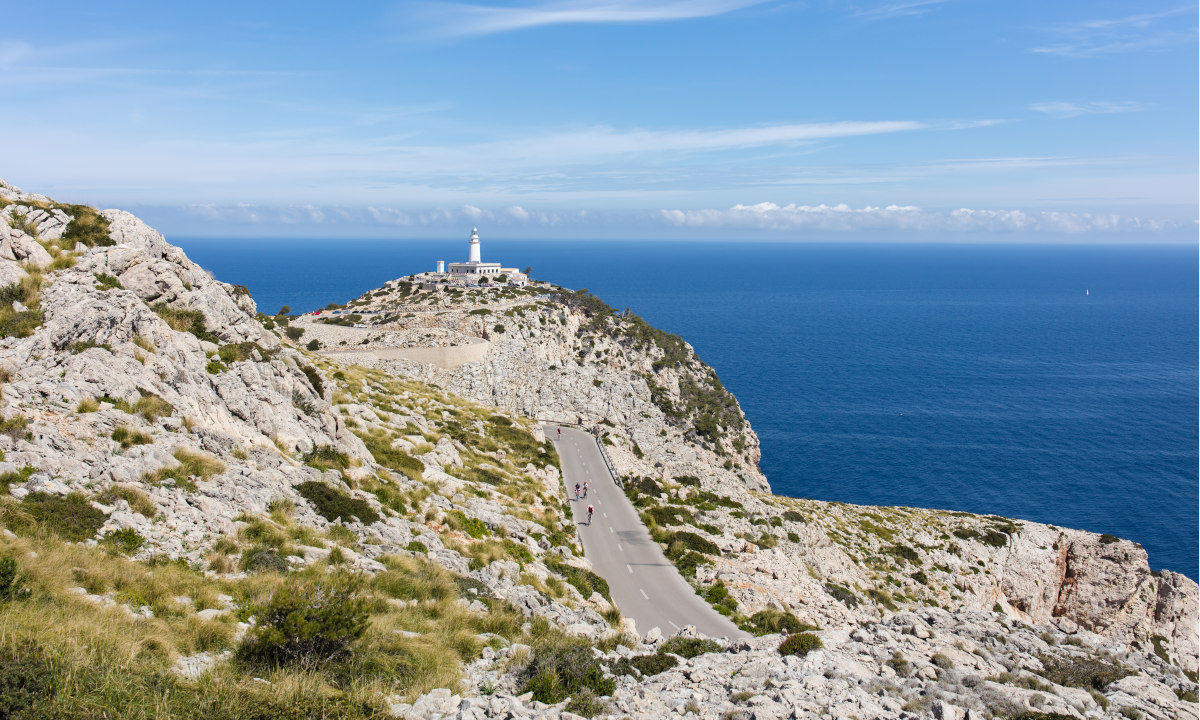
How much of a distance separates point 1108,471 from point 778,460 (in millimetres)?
35731

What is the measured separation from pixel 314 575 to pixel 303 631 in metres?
3.62

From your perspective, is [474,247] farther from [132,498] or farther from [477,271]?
[132,498]

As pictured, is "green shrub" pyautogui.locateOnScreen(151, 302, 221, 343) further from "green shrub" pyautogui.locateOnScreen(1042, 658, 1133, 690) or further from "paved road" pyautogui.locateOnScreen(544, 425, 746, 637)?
"green shrub" pyautogui.locateOnScreen(1042, 658, 1133, 690)

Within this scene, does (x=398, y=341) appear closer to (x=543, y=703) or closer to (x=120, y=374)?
(x=120, y=374)

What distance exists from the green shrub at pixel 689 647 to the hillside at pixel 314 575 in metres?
0.08

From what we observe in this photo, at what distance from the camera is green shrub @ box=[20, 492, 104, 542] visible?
11781 mm

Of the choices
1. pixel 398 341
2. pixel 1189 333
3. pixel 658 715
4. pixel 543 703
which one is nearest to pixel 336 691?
pixel 543 703

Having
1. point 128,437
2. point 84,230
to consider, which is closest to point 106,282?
point 84,230

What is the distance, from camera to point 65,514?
479 inches

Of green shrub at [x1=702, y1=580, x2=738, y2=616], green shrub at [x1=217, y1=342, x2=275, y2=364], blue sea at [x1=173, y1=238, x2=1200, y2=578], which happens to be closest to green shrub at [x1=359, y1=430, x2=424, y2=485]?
green shrub at [x1=217, y1=342, x2=275, y2=364]

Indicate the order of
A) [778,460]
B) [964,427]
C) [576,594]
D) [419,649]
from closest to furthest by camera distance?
[419,649] → [576,594] → [778,460] → [964,427]

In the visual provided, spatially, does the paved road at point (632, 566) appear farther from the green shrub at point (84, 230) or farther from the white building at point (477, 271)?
the white building at point (477, 271)

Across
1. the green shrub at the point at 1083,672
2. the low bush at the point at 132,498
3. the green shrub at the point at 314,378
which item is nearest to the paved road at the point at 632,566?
the green shrub at the point at 1083,672

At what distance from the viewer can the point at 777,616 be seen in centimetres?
2250
